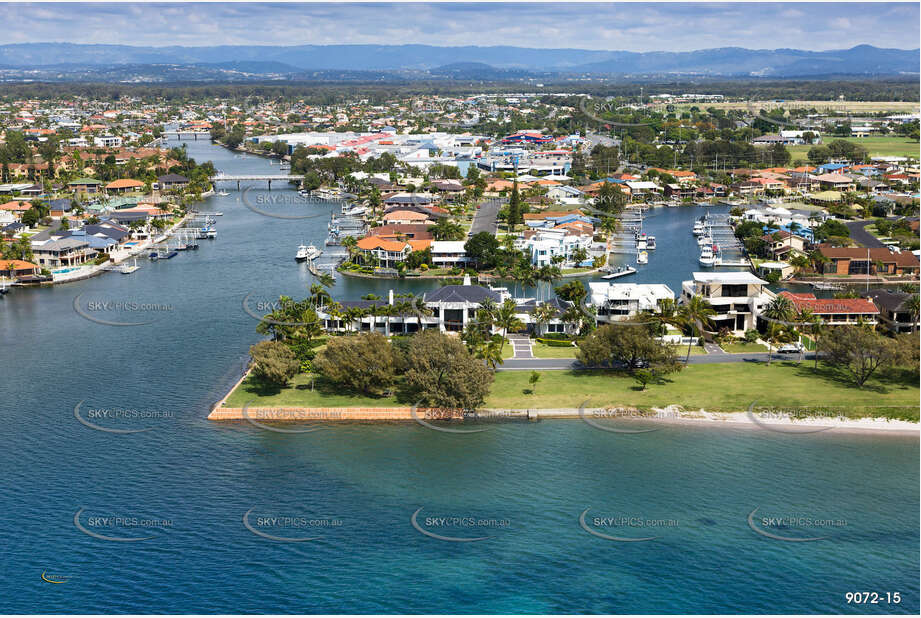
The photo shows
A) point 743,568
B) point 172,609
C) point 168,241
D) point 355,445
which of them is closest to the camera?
point 172,609

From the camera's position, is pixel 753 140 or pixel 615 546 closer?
pixel 615 546

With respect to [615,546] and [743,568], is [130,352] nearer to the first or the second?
[615,546]

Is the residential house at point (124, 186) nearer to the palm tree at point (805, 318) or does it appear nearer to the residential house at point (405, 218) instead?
the residential house at point (405, 218)

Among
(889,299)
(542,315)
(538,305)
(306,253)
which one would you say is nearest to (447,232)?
(306,253)

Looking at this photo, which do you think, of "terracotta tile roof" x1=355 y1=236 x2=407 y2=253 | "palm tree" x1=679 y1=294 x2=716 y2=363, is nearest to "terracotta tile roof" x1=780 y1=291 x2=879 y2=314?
"palm tree" x1=679 y1=294 x2=716 y2=363

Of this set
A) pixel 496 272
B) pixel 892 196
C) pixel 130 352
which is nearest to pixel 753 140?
pixel 892 196

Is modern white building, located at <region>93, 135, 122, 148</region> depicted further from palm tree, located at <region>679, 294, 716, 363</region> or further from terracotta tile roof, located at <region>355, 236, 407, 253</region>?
palm tree, located at <region>679, 294, 716, 363</region>

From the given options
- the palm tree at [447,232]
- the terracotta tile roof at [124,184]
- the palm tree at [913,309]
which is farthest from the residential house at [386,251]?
the terracotta tile roof at [124,184]
